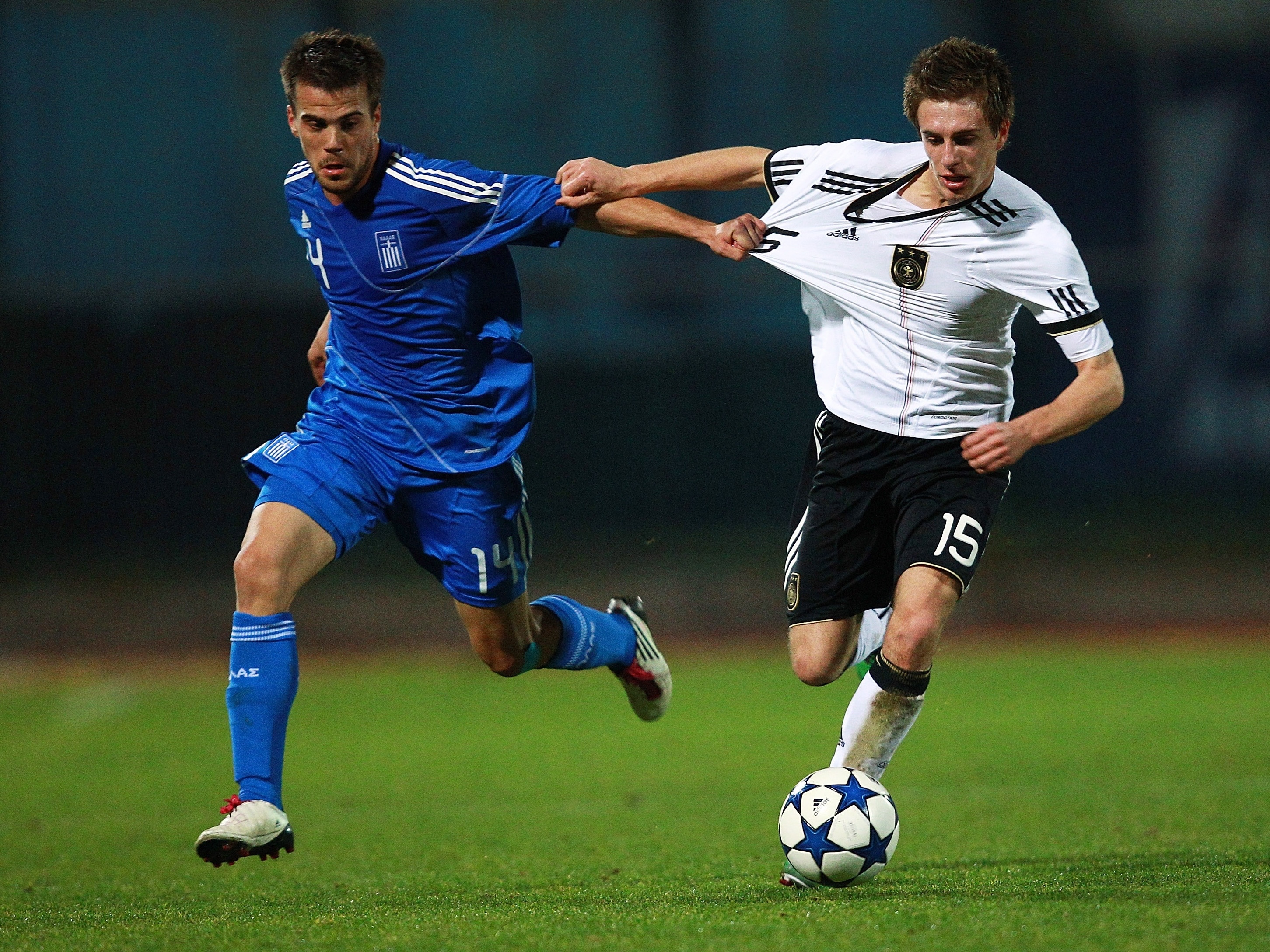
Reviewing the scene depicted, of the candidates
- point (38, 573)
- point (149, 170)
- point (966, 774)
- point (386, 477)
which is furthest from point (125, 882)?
point (149, 170)

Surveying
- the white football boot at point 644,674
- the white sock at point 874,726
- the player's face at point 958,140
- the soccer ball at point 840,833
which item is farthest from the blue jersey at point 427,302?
the soccer ball at point 840,833

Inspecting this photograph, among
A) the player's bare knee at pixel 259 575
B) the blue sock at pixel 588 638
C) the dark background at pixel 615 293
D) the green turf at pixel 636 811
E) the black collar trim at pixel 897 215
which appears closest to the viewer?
the green turf at pixel 636 811

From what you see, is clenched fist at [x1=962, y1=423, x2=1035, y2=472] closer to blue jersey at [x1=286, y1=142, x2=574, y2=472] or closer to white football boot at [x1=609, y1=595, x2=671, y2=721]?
blue jersey at [x1=286, y1=142, x2=574, y2=472]

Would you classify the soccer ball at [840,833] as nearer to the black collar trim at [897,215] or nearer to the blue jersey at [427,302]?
the blue jersey at [427,302]

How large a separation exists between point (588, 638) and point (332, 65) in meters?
2.51

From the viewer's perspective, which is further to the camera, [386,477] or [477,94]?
[477,94]

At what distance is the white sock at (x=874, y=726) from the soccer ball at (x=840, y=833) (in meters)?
0.24

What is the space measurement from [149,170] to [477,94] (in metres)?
3.47

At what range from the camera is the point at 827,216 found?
16.9 feet

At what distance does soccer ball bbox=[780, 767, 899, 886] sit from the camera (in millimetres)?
4543

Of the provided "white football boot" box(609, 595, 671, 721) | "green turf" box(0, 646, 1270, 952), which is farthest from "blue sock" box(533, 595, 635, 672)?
"green turf" box(0, 646, 1270, 952)

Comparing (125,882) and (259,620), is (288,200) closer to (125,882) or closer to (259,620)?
(259,620)

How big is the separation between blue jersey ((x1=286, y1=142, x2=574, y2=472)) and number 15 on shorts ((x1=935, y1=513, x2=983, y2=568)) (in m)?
1.59

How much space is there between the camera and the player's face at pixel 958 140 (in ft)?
15.3
